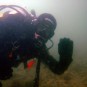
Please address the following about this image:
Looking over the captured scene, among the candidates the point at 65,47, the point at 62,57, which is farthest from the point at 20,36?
the point at 62,57

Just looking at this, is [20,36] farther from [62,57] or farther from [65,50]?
[62,57]

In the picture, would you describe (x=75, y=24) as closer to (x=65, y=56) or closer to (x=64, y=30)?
(x=64, y=30)

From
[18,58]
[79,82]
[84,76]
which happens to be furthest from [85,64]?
[18,58]

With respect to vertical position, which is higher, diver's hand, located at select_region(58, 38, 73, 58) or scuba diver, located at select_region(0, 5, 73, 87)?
scuba diver, located at select_region(0, 5, 73, 87)

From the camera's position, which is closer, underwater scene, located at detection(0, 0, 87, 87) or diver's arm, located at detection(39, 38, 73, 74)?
underwater scene, located at detection(0, 0, 87, 87)

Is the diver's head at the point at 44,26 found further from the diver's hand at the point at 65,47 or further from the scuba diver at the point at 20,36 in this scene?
the diver's hand at the point at 65,47

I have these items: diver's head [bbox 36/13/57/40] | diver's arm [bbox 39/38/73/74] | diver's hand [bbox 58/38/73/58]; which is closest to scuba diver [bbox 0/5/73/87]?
diver's head [bbox 36/13/57/40]

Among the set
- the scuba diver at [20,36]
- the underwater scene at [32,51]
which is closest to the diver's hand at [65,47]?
the underwater scene at [32,51]

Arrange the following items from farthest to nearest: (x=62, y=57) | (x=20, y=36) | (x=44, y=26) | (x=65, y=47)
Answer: (x=62, y=57) < (x=65, y=47) < (x=44, y=26) < (x=20, y=36)

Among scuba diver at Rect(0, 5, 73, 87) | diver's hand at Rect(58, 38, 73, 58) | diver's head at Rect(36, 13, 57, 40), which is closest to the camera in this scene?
scuba diver at Rect(0, 5, 73, 87)

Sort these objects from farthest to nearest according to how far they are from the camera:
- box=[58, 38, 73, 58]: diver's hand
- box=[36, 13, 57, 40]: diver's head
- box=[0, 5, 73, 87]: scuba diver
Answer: box=[58, 38, 73, 58]: diver's hand, box=[36, 13, 57, 40]: diver's head, box=[0, 5, 73, 87]: scuba diver

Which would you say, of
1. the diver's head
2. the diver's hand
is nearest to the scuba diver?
the diver's head

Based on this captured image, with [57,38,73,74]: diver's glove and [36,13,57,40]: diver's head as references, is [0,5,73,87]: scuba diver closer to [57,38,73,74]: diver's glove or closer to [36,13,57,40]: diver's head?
[36,13,57,40]: diver's head

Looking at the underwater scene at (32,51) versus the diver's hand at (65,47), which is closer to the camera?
the underwater scene at (32,51)
